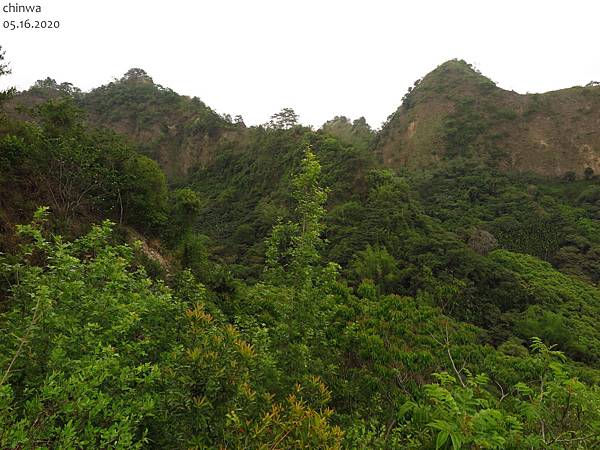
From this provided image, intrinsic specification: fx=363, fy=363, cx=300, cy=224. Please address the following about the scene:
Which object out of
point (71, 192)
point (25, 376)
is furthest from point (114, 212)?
point (25, 376)

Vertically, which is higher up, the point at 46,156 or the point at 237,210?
the point at 46,156

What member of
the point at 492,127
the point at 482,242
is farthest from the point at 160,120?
the point at 492,127

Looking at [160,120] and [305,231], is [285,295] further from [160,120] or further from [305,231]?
[160,120]

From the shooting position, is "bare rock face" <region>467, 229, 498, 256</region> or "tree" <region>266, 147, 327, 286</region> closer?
"tree" <region>266, 147, 327, 286</region>

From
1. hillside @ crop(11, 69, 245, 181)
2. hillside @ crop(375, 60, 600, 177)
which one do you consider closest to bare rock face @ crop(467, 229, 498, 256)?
hillside @ crop(375, 60, 600, 177)

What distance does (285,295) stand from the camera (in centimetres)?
674

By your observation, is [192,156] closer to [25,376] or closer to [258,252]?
[258,252]

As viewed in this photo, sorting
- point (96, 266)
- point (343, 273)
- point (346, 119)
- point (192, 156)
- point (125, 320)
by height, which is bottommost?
point (343, 273)

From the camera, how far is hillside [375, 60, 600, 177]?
165 feet

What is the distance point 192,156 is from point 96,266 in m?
54.6

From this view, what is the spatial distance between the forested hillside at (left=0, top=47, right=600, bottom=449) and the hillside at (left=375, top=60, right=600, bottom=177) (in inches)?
40.3

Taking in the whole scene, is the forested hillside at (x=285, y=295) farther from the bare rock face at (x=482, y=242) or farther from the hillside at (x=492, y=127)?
the hillside at (x=492, y=127)

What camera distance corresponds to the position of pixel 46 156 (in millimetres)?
14836

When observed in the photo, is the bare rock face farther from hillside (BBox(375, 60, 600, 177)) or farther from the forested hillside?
hillside (BBox(375, 60, 600, 177))
